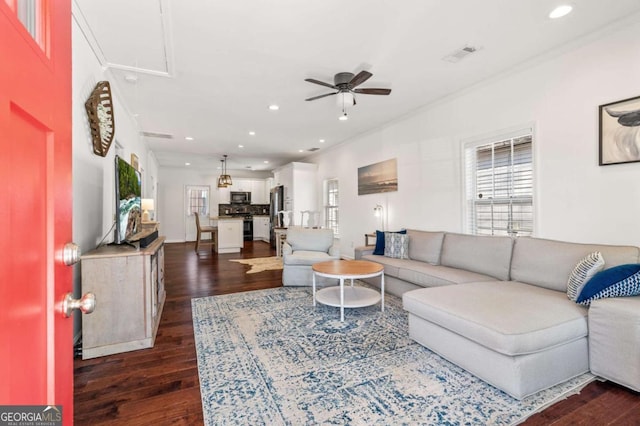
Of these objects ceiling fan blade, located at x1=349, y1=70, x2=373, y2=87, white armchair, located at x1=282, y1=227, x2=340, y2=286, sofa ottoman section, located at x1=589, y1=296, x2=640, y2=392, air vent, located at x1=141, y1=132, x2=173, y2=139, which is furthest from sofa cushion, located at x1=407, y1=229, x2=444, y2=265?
air vent, located at x1=141, y1=132, x2=173, y2=139

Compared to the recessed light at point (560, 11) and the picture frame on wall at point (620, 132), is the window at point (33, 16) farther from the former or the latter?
the picture frame on wall at point (620, 132)

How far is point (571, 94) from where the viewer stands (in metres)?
2.87

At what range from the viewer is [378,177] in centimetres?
564

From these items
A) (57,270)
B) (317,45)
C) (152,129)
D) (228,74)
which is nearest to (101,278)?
(57,270)

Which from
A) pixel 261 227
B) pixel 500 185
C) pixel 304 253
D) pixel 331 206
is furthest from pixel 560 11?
pixel 261 227

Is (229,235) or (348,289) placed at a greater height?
(229,235)

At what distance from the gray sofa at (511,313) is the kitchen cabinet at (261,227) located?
26.6 feet

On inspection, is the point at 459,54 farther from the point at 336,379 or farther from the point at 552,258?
the point at 336,379

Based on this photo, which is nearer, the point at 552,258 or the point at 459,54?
the point at 552,258

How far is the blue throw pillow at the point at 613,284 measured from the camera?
6.48ft

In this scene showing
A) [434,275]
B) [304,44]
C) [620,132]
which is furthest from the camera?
[434,275]

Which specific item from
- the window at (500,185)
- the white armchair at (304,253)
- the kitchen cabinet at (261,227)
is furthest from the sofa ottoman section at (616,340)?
the kitchen cabinet at (261,227)

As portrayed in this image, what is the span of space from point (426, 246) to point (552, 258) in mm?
1469

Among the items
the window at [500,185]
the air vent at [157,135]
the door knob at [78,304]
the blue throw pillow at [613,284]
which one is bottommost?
the blue throw pillow at [613,284]
